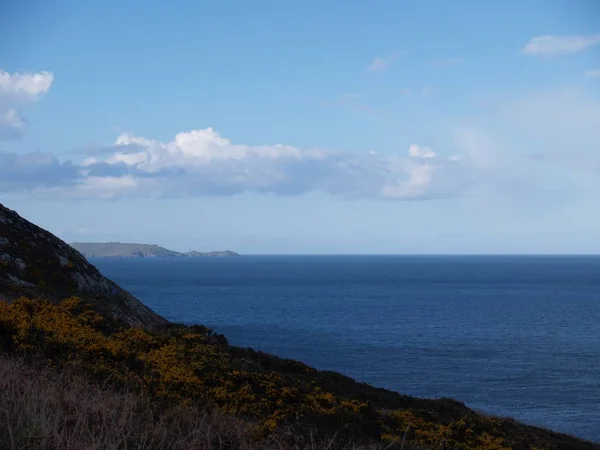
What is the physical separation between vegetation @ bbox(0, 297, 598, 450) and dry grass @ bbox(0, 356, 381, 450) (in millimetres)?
20

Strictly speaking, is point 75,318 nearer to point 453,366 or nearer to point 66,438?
point 66,438

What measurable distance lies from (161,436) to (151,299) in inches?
4235

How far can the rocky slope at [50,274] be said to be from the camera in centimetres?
2055

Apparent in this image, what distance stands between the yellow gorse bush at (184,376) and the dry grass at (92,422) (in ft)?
2.90

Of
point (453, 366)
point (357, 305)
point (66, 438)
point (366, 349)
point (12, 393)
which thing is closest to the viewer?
point (66, 438)

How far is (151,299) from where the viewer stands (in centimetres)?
11056

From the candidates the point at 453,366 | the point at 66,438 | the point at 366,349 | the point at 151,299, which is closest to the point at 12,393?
the point at 66,438

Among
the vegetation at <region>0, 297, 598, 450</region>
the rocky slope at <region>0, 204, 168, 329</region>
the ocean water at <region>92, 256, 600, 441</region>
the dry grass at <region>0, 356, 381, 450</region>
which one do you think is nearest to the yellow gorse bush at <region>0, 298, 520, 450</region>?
the vegetation at <region>0, 297, 598, 450</region>

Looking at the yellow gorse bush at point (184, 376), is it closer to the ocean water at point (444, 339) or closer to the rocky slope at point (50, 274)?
the rocky slope at point (50, 274)

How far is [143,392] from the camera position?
30.6ft

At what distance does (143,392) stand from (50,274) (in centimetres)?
1495

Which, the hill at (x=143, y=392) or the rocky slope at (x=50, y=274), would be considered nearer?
the hill at (x=143, y=392)

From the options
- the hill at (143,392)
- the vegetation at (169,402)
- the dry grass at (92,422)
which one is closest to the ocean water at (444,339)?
the hill at (143,392)

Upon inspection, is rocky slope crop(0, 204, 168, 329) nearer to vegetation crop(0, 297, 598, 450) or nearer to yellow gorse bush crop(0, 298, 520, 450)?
vegetation crop(0, 297, 598, 450)
